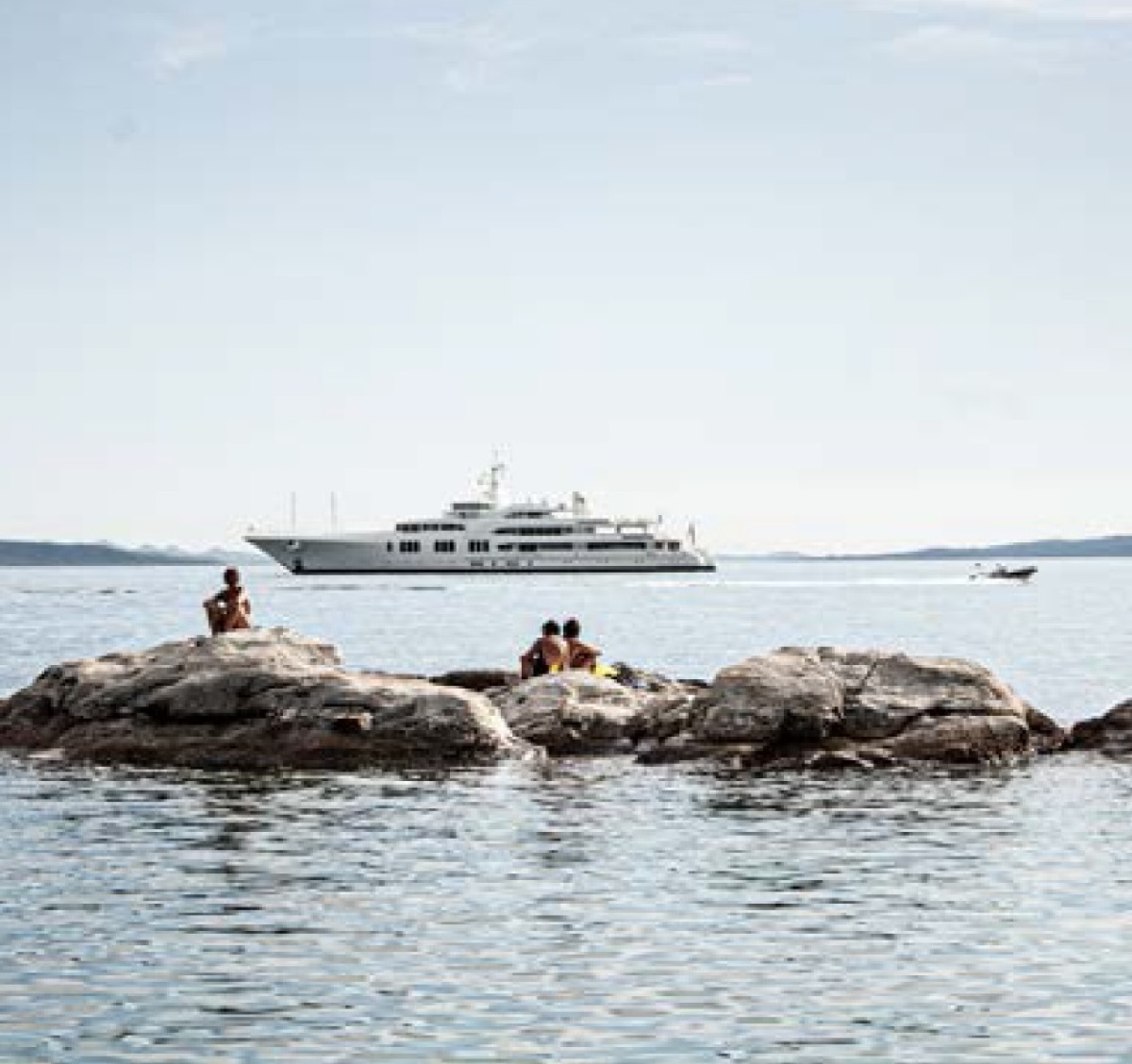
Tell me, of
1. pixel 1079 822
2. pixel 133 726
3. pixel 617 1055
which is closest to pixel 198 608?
pixel 133 726

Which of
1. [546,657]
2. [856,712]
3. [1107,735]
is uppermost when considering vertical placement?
[546,657]

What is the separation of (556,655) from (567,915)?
1907cm

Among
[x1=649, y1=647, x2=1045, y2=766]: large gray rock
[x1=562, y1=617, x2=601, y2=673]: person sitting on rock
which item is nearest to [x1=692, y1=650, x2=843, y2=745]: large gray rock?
[x1=649, y1=647, x2=1045, y2=766]: large gray rock

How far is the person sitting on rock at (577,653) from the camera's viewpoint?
37.1m

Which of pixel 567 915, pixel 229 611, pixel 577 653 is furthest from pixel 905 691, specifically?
pixel 567 915

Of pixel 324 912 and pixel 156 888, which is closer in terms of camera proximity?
pixel 324 912

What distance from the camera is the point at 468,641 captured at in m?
88.8

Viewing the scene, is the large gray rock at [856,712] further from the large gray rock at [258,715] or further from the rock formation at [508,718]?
the large gray rock at [258,715]

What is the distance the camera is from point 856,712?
3155cm

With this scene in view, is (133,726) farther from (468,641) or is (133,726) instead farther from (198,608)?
(198,608)

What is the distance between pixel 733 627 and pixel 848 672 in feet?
246

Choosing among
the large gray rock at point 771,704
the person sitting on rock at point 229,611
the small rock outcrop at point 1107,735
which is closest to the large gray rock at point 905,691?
the large gray rock at point 771,704

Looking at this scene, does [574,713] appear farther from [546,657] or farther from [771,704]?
[771,704]

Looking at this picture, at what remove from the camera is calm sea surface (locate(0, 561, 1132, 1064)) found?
13492 mm
